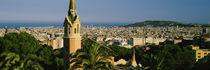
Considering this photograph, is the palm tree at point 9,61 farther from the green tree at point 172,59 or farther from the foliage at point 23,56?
the green tree at point 172,59

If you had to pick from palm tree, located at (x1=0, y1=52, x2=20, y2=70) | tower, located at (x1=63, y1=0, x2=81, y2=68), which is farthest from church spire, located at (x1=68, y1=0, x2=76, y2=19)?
palm tree, located at (x1=0, y1=52, x2=20, y2=70)

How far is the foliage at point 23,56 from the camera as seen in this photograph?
15.3 meters

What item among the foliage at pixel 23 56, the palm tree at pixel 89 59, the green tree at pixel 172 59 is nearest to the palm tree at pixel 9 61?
the foliage at pixel 23 56

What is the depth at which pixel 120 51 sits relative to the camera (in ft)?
100

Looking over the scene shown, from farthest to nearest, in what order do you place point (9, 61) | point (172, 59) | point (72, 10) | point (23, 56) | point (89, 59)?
point (172, 59), point (23, 56), point (9, 61), point (72, 10), point (89, 59)

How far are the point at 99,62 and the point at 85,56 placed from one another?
34.1 inches

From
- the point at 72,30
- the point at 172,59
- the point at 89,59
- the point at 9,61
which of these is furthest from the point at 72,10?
the point at 172,59

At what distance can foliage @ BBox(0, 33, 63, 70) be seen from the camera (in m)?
15.3

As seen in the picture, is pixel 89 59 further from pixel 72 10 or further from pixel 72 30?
pixel 72 10

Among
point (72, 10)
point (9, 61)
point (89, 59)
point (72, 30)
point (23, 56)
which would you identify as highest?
point (72, 10)

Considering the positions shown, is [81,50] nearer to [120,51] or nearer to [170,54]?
[170,54]

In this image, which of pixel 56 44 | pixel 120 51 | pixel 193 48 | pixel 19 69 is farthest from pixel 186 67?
pixel 56 44

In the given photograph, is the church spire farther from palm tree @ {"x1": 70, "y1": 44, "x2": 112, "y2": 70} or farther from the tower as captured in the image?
palm tree @ {"x1": 70, "y1": 44, "x2": 112, "y2": 70}

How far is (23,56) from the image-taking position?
1698 centimetres
